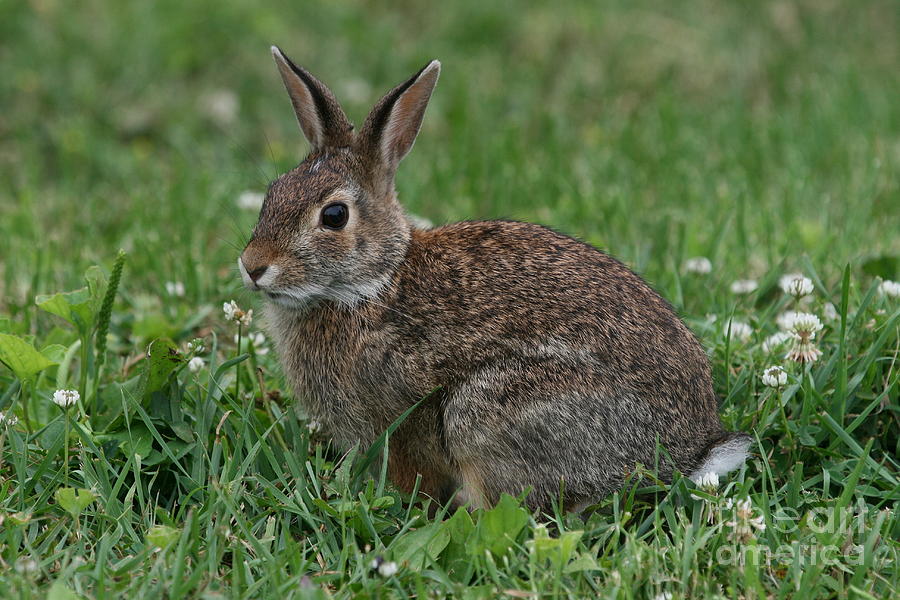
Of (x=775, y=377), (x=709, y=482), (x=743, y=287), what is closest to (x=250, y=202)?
(x=743, y=287)

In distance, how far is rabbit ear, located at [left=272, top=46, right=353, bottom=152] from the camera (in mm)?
4480

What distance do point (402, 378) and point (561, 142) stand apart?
431cm

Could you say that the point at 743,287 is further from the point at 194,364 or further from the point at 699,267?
the point at 194,364

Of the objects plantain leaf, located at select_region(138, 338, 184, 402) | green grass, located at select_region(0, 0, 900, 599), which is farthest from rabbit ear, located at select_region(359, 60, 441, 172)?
plantain leaf, located at select_region(138, 338, 184, 402)

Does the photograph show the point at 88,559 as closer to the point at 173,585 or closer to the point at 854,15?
Answer: the point at 173,585

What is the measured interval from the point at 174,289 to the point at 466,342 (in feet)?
6.25

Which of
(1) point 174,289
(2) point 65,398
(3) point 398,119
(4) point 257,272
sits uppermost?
(3) point 398,119

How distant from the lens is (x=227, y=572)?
3.46 meters

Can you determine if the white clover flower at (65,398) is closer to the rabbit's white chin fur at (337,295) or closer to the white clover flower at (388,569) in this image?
the rabbit's white chin fur at (337,295)

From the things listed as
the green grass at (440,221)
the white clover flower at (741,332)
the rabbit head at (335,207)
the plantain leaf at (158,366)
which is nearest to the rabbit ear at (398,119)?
the rabbit head at (335,207)

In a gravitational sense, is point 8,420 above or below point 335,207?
below

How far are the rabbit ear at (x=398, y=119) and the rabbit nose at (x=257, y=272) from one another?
0.77 meters

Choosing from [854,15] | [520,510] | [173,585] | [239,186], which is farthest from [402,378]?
[854,15]

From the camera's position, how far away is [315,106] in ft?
14.9
